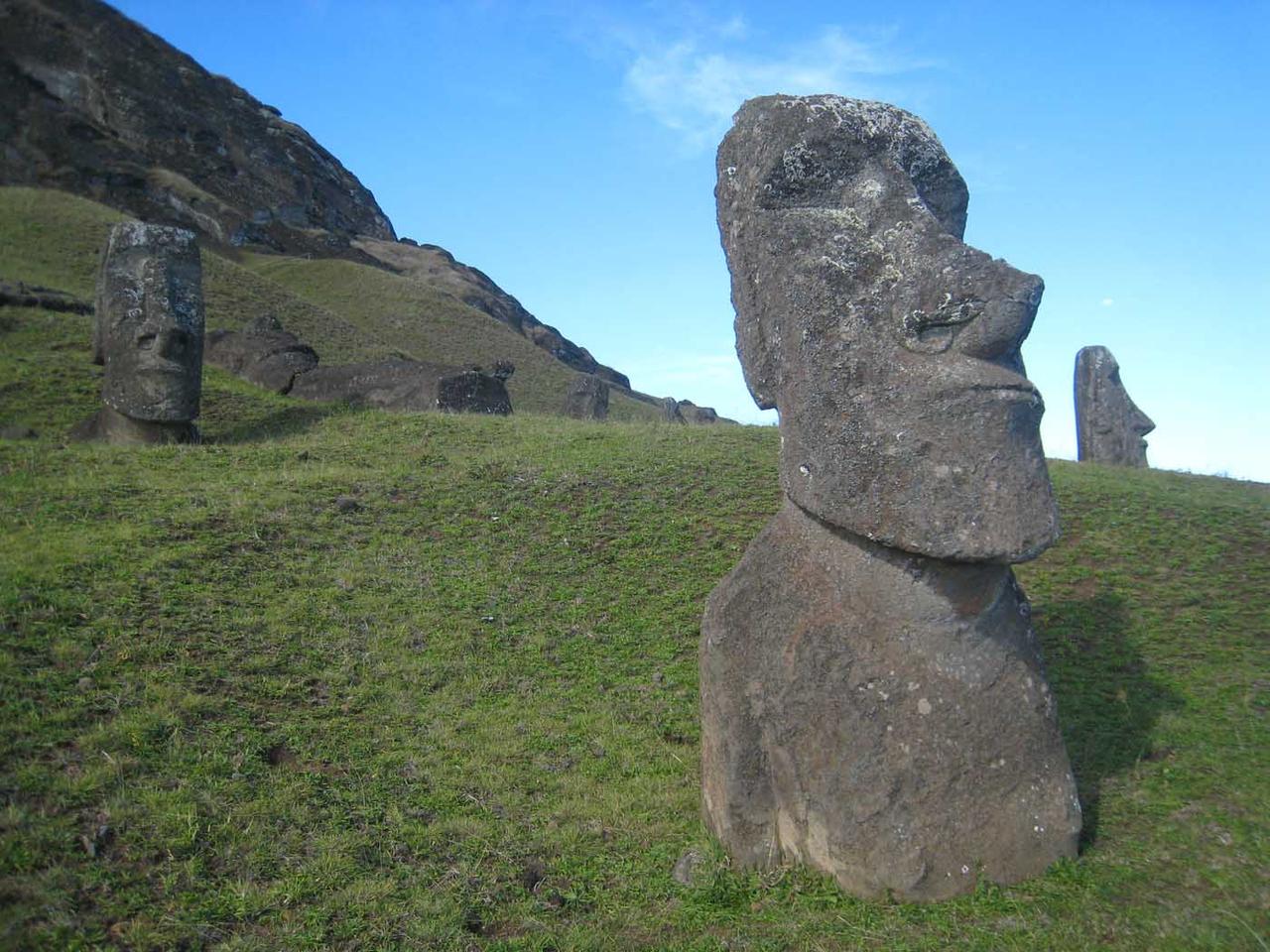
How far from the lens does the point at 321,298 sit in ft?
141

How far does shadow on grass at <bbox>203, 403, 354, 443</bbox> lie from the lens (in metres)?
14.7

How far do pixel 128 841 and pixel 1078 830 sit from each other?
409 centimetres

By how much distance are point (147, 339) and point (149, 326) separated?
17 centimetres

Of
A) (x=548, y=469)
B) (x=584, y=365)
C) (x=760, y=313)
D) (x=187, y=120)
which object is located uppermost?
(x=187, y=120)

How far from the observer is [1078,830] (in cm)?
441

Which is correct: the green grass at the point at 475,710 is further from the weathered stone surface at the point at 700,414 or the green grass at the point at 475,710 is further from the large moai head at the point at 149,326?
the weathered stone surface at the point at 700,414

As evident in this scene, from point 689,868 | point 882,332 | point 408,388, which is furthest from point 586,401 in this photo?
point 882,332

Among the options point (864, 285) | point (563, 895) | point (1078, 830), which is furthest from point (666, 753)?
point (864, 285)

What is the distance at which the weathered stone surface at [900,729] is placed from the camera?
4270 millimetres

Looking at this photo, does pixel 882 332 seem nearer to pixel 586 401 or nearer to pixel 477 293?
pixel 586 401

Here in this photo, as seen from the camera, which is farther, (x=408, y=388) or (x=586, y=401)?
(x=586, y=401)

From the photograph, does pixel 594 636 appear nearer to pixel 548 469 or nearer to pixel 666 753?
pixel 666 753

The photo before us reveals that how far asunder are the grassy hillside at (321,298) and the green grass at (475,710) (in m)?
7.95

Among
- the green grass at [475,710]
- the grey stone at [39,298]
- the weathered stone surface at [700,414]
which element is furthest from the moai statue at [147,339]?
the weathered stone surface at [700,414]
